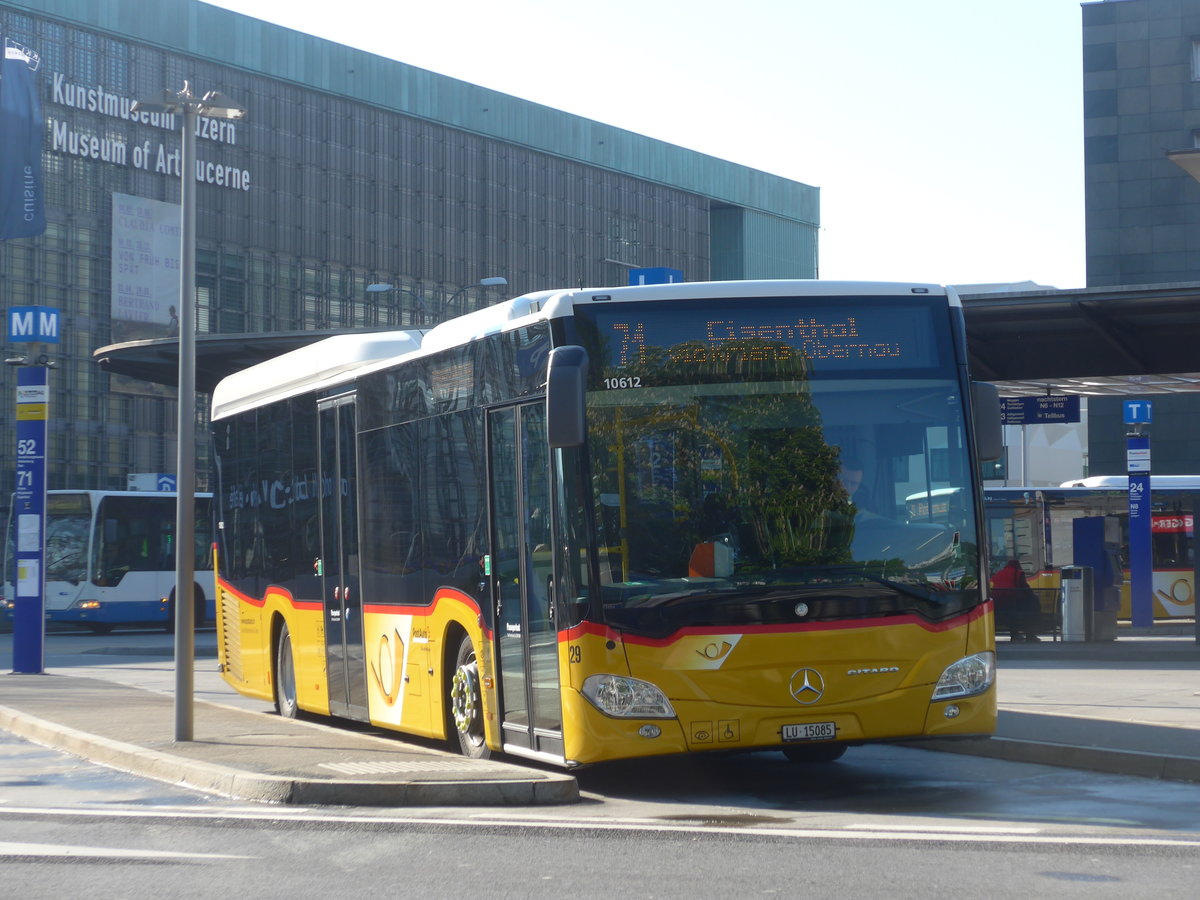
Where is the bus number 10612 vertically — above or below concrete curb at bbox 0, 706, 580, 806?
above

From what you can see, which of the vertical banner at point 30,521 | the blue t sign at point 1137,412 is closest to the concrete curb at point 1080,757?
the vertical banner at point 30,521

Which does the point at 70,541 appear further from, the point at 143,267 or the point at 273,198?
the point at 273,198

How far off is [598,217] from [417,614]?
262 ft

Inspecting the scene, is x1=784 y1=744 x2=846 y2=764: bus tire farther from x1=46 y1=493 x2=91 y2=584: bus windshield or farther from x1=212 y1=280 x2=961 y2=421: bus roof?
x1=46 y1=493 x2=91 y2=584: bus windshield

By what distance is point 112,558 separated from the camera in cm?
3750

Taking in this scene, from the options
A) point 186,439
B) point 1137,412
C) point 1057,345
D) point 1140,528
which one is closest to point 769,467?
point 186,439

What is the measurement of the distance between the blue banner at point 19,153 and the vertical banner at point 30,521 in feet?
58.8

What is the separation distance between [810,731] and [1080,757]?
262cm

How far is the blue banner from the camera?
39.4m

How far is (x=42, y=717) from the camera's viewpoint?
15539mm

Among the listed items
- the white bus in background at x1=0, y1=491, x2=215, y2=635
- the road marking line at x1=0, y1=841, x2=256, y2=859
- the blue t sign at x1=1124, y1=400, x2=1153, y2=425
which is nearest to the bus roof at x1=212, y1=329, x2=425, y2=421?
the road marking line at x1=0, y1=841, x2=256, y2=859

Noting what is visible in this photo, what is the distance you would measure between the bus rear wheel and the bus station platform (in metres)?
0.24

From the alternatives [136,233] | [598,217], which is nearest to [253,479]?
[136,233]

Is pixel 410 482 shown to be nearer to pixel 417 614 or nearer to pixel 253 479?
pixel 417 614
